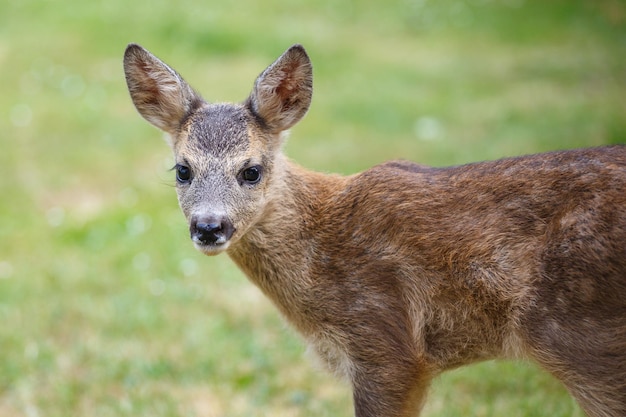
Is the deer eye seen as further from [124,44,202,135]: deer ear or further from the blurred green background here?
the blurred green background

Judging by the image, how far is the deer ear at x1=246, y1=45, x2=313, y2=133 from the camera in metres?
5.16

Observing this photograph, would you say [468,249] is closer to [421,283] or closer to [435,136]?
[421,283]

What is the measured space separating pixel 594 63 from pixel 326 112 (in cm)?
475

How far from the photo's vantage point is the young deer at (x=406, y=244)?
4332 mm

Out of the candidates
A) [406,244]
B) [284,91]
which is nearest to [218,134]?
[284,91]

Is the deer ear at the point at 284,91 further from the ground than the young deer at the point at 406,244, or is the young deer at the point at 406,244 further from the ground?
the deer ear at the point at 284,91

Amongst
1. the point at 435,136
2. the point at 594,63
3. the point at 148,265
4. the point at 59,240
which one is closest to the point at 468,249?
the point at 148,265

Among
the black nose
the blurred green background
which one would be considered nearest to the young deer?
the black nose

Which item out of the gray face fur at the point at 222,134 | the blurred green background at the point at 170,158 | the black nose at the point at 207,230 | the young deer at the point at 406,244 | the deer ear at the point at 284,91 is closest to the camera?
the young deer at the point at 406,244

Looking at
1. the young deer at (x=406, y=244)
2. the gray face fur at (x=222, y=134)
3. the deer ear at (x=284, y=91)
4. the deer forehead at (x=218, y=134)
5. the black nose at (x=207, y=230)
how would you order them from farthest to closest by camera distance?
the deer ear at (x=284, y=91) < the deer forehead at (x=218, y=134) < the gray face fur at (x=222, y=134) < the black nose at (x=207, y=230) < the young deer at (x=406, y=244)

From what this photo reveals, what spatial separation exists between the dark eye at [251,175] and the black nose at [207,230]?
453 millimetres

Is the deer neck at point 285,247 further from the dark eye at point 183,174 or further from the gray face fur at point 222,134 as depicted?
the dark eye at point 183,174

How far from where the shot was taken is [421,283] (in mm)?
4766

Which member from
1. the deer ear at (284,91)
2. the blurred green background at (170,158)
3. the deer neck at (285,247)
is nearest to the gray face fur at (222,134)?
the deer ear at (284,91)
